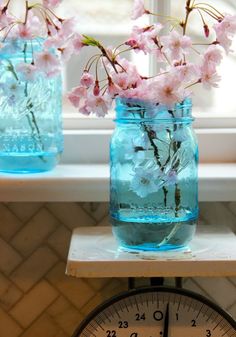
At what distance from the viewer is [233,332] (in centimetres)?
119

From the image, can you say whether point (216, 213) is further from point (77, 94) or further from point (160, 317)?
point (77, 94)

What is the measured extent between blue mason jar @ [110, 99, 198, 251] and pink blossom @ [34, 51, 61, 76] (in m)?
0.12

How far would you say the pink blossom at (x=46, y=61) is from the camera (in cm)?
117

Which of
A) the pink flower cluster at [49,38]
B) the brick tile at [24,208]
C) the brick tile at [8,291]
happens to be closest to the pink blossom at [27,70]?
the pink flower cluster at [49,38]

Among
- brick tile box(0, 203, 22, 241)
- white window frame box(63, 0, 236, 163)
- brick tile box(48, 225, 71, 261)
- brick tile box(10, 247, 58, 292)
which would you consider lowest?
brick tile box(10, 247, 58, 292)

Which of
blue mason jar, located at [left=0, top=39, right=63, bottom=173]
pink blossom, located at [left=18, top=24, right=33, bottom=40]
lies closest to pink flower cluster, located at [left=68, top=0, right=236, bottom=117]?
pink blossom, located at [left=18, top=24, right=33, bottom=40]

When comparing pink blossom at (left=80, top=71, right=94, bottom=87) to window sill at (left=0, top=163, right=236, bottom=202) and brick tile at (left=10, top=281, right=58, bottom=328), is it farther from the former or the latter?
brick tile at (left=10, top=281, right=58, bottom=328)

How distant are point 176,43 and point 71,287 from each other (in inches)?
22.7

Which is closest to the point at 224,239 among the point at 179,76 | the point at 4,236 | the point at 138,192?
the point at 138,192

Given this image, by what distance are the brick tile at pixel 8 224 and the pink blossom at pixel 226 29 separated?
570 mm

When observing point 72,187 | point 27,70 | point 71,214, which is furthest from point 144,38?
point 71,214

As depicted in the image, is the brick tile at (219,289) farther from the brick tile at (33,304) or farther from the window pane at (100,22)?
the window pane at (100,22)

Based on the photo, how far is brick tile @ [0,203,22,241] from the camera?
4.78 feet

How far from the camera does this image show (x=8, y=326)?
146 centimetres
